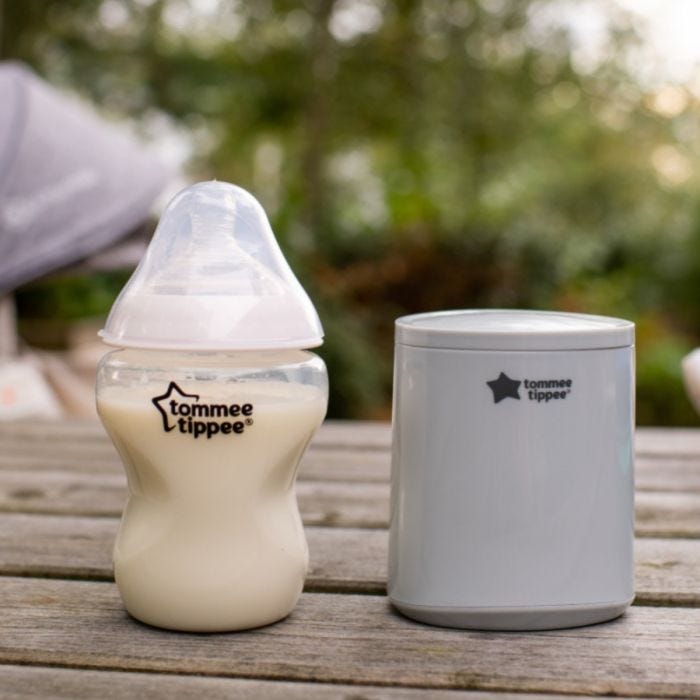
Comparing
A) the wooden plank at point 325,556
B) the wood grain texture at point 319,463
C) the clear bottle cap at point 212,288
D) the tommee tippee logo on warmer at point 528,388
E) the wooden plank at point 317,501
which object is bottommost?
the wood grain texture at point 319,463

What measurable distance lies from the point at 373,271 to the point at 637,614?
5.52 m

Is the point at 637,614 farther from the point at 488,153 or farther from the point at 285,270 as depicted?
the point at 488,153

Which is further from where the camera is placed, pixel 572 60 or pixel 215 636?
pixel 572 60

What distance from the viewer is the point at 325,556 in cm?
117

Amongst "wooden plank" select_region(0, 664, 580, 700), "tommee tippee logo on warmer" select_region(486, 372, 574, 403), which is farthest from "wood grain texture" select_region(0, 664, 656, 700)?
"tommee tippee logo on warmer" select_region(486, 372, 574, 403)

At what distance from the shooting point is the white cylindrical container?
3.02ft

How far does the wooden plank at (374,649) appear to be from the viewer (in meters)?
0.83

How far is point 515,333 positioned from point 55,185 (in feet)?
8.13

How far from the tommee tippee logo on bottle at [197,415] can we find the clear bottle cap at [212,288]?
0.16ft

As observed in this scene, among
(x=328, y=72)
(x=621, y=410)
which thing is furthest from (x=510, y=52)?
(x=621, y=410)

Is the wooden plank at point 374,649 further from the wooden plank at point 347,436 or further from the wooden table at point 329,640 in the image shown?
the wooden plank at point 347,436

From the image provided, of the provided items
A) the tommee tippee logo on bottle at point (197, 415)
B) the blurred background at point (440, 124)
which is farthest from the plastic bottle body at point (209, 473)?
the blurred background at point (440, 124)

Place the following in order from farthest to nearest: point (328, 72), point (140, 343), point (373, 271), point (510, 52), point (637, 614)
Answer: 1. point (510, 52)
2. point (328, 72)
3. point (373, 271)
4. point (637, 614)
5. point (140, 343)

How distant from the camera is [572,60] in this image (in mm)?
10391
